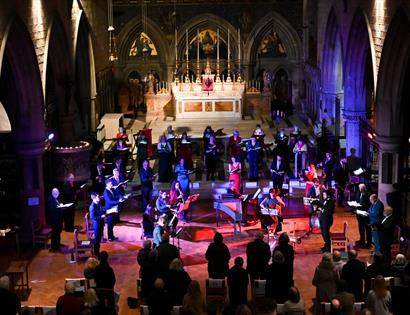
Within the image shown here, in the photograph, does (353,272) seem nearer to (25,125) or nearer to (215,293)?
(215,293)

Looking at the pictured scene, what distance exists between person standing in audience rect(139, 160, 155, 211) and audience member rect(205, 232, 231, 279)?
6070mm

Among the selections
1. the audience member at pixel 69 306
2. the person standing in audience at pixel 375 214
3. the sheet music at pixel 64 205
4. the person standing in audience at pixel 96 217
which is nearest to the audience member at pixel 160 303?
the audience member at pixel 69 306

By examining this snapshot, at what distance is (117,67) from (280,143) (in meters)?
13.6

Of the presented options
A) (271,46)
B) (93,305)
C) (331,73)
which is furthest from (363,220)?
(271,46)

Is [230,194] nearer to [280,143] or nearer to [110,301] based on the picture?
[280,143]

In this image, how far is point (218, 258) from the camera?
1532cm

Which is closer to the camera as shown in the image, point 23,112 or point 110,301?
point 110,301

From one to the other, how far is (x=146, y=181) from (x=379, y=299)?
9.70 meters

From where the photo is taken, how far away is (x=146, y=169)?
21.2 metres

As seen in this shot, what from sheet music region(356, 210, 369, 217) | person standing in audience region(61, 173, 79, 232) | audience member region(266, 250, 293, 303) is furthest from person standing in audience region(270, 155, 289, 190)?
audience member region(266, 250, 293, 303)

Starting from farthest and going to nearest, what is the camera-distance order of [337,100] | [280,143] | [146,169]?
[337,100] < [280,143] < [146,169]

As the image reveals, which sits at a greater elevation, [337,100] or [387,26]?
[387,26]

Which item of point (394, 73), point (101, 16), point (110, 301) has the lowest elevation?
point (110, 301)

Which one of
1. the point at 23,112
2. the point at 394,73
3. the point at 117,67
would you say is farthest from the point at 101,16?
the point at 394,73
